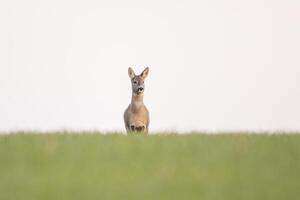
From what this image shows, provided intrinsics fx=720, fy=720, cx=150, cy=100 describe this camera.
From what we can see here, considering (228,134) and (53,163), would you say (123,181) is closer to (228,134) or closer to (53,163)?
(53,163)

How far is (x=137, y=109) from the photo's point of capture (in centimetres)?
2450

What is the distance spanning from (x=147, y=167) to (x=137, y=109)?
33.8 feet

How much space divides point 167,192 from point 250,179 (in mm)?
2068

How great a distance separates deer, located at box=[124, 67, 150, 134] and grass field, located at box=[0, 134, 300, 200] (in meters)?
6.03

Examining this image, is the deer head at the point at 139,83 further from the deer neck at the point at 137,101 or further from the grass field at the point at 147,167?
the grass field at the point at 147,167

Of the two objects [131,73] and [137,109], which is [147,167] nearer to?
[137,109]

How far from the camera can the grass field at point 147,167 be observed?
41.2 feet

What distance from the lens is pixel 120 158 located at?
1504 centimetres

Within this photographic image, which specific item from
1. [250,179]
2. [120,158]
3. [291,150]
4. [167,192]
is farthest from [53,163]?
[291,150]

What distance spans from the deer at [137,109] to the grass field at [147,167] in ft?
19.8

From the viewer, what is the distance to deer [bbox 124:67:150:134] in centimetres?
2423

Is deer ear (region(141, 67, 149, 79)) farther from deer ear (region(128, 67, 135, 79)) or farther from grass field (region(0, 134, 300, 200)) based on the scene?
grass field (region(0, 134, 300, 200))

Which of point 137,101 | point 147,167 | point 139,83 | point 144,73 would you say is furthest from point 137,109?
point 147,167

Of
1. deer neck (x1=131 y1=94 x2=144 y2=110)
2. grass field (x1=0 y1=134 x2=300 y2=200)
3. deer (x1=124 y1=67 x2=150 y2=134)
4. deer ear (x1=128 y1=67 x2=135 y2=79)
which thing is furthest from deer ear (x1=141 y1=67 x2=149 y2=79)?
grass field (x1=0 y1=134 x2=300 y2=200)
